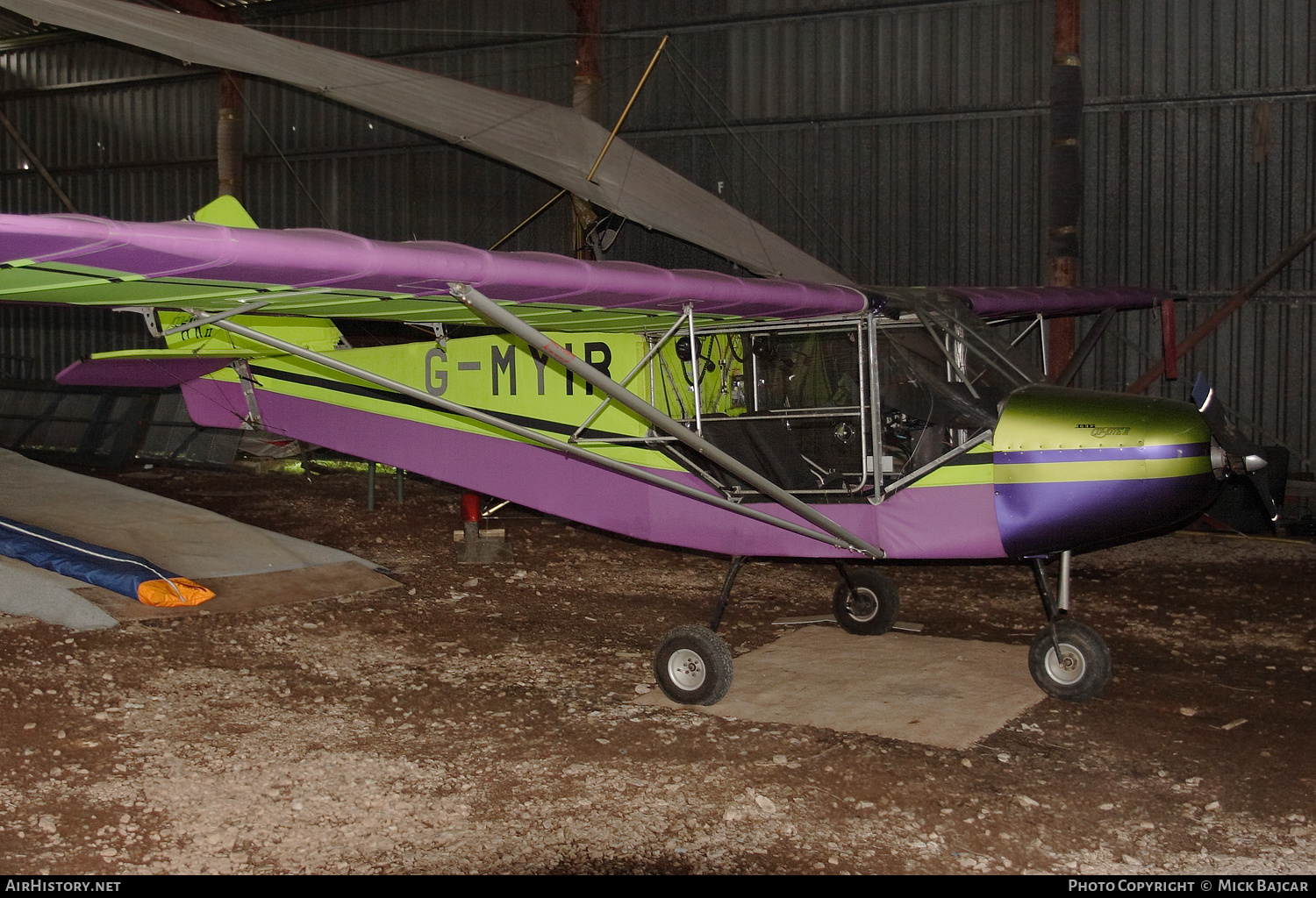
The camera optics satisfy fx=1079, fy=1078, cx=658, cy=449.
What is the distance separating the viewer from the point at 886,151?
44.6 ft

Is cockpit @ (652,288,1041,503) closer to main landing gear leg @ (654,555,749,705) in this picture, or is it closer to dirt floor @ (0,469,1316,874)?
main landing gear leg @ (654,555,749,705)

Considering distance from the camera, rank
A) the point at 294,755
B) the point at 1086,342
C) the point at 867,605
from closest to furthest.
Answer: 1. the point at 294,755
2. the point at 867,605
3. the point at 1086,342

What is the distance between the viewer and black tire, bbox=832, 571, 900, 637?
22.7ft

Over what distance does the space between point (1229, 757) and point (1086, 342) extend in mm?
5534

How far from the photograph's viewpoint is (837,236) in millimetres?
13812

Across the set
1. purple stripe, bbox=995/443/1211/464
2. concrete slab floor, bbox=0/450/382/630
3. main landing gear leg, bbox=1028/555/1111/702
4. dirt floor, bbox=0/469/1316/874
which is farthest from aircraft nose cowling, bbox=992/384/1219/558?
concrete slab floor, bbox=0/450/382/630

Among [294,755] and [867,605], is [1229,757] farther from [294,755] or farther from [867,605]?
[294,755]

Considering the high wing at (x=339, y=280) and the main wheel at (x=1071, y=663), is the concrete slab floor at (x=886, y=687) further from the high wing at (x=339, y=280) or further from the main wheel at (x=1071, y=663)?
the high wing at (x=339, y=280)

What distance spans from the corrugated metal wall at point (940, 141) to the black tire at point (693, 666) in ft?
24.5

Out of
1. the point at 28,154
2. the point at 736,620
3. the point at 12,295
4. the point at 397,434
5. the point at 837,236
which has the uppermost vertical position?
the point at 28,154

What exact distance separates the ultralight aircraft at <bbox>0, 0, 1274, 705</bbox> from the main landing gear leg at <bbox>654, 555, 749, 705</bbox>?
0.04 feet

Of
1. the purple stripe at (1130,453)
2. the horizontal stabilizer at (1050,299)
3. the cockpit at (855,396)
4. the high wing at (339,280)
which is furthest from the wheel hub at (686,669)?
the horizontal stabilizer at (1050,299)

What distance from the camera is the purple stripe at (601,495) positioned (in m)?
5.44
